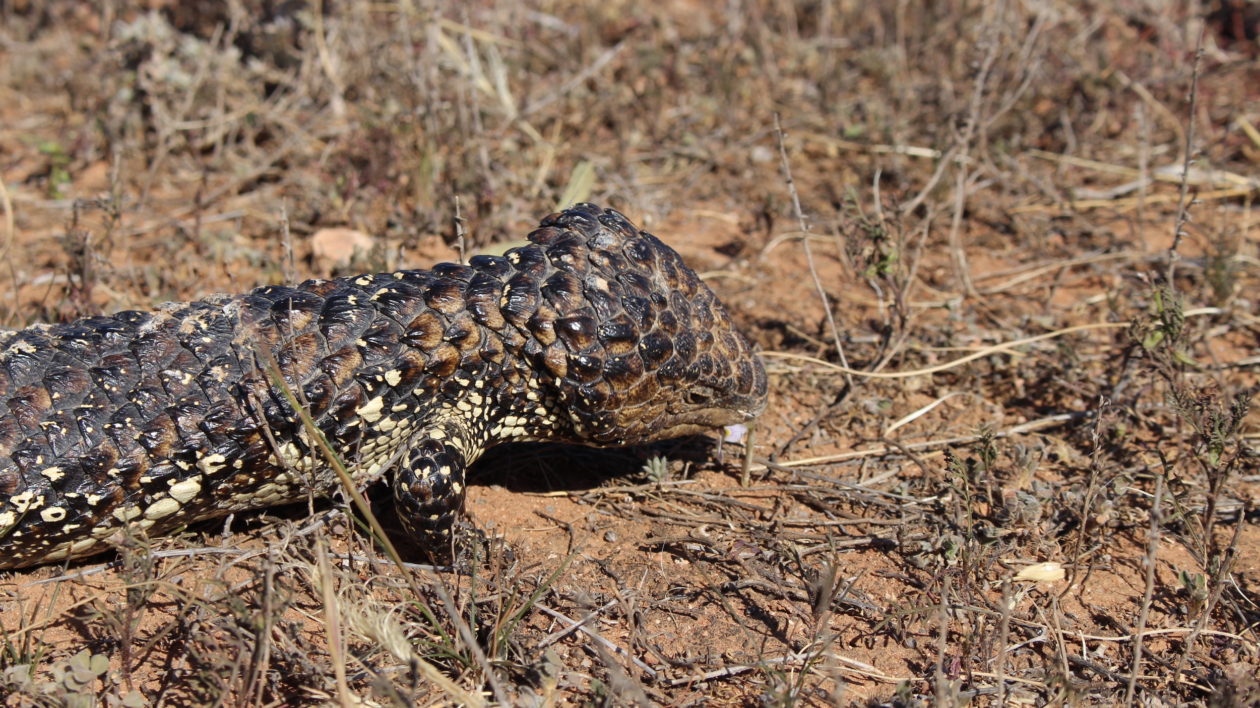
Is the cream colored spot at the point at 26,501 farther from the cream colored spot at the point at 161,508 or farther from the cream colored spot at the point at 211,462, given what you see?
the cream colored spot at the point at 211,462

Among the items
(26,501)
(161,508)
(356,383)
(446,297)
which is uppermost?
(446,297)

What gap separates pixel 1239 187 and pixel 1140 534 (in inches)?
130

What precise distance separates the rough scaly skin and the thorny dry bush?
269 millimetres

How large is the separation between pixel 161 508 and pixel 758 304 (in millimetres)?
3180

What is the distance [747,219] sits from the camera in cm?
636

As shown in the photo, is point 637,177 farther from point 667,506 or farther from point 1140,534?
point 1140,534

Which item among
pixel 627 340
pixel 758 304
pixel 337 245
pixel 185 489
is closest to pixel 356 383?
pixel 185 489

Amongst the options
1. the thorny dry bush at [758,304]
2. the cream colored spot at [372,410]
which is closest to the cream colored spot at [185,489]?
the thorny dry bush at [758,304]

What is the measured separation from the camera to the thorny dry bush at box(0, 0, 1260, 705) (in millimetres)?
3502

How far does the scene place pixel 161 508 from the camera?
3.58 m

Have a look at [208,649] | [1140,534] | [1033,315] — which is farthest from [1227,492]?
[208,649]

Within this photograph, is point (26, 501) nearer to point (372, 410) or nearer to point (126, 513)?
point (126, 513)

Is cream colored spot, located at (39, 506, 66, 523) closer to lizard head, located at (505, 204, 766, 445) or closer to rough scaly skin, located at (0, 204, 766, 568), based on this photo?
rough scaly skin, located at (0, 204, 766, 568)

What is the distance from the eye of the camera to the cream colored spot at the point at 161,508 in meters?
3.56
